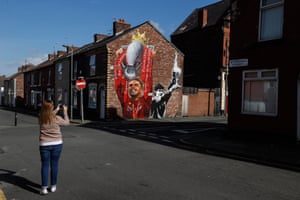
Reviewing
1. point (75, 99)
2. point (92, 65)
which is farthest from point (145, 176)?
point (75, 99)

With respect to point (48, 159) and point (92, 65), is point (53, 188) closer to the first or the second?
point (48, 159)

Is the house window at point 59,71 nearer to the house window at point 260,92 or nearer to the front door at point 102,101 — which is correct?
the front door at point 102,101

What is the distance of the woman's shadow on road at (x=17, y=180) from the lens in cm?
620

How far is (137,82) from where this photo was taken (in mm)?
26438

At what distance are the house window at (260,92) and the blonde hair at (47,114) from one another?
8.49 m

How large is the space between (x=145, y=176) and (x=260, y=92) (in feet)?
23.1

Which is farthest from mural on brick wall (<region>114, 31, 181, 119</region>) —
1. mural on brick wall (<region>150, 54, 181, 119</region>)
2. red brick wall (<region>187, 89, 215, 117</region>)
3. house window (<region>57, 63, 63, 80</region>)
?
house window (<region>57, 63, 63, 80</region>)

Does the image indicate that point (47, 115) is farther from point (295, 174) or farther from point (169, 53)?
point (169, 53)

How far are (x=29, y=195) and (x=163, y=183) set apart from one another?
2.61 meters

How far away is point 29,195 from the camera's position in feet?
18.9

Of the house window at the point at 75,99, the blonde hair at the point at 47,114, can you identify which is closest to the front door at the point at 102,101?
the house window at the point at 75,99

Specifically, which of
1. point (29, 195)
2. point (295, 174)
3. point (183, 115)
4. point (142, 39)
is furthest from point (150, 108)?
point (29, 195)

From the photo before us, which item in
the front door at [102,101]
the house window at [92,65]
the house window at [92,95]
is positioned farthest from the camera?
the house window at [92,65]

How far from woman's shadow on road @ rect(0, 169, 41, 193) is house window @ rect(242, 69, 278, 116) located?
8.72 meters
